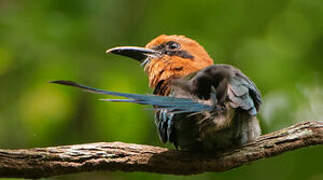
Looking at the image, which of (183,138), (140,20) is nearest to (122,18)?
(140,20)

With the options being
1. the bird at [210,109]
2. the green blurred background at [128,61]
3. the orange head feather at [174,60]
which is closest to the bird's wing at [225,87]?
the bird at [210,109]

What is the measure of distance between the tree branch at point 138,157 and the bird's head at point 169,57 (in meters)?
0.87

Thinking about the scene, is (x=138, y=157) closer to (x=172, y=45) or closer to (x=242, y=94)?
(x=242, y=94)

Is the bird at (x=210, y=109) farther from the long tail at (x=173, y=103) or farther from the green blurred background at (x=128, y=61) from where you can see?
the green blurred background at (x=128, y=61)

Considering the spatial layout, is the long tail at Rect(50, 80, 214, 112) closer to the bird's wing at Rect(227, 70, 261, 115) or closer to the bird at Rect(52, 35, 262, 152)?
the bird at Rect(52, 35, 262, 152)

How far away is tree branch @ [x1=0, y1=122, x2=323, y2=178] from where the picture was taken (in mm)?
3311

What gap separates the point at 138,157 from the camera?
3.68m

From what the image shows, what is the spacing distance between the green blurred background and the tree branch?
45.6 inches

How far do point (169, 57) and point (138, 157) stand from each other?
1.35 meters

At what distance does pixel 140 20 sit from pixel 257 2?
4.55 feet

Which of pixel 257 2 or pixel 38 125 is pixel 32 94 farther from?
pixel 257 2

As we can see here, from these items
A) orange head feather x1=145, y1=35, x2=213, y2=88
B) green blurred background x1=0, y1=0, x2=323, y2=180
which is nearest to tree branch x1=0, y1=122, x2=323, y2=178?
orange head feather x1=145, y1=35, x2=213, y2=88

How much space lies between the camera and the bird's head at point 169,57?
4.53 meters

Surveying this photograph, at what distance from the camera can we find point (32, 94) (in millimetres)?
4961
